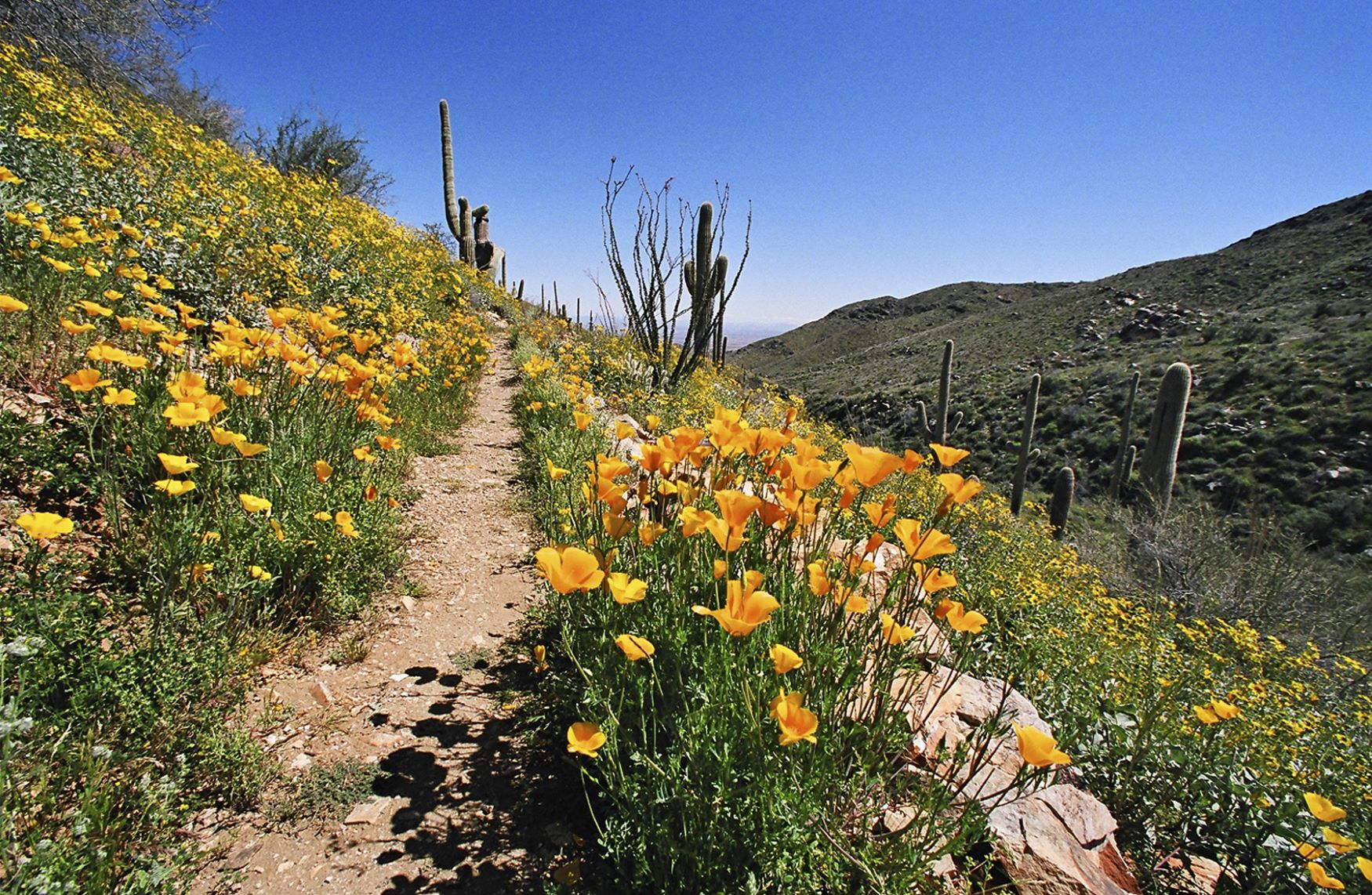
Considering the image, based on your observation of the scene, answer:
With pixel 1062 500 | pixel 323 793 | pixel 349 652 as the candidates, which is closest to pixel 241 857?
pixel 323 793

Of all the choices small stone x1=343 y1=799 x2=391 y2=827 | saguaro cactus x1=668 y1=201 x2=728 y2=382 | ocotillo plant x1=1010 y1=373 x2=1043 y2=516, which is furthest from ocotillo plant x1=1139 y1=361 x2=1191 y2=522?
small stone x1=343 y1=799 x2=391 y2=827

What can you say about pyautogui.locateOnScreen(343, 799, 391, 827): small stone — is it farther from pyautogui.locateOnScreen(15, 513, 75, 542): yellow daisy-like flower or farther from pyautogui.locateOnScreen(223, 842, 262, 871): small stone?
pyautogui.locateOnScreen(15, 513, 75, 542): yellow daisy-like flower

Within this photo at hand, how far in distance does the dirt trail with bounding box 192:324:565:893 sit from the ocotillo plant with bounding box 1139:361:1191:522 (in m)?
14.3

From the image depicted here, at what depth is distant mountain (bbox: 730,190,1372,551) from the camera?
1758 centimetres

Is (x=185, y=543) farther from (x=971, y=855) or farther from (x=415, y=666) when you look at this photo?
(x=971, y=855)

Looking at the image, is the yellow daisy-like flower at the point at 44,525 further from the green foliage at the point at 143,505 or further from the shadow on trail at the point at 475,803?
the shadow on trail at the point at 475,803

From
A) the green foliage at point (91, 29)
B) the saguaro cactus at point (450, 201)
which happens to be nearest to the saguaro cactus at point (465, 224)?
the saguaro cactus at point (450, 201)

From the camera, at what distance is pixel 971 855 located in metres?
1.88

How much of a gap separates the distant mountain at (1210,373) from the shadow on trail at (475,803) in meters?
13.6

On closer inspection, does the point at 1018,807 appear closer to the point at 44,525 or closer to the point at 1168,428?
the point at 44,525

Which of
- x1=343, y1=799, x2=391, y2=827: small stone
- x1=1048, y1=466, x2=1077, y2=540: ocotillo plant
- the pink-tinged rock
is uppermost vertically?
x1=343, y1=799, x2=391, y2=827: small stone

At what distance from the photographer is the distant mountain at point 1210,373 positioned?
57.7 ft

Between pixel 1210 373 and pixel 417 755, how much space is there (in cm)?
3096

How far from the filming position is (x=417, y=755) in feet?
6.88
